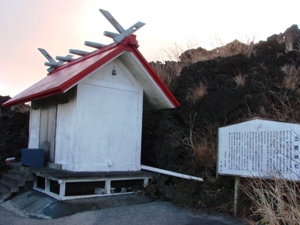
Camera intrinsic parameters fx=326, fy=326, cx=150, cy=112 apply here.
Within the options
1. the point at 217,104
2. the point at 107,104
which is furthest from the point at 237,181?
the point at 107,104

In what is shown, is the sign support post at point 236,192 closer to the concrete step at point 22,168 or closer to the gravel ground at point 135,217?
the gravel ground at point 135,217

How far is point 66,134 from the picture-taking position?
8.16 metres

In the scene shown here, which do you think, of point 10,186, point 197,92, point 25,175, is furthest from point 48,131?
point 197,92

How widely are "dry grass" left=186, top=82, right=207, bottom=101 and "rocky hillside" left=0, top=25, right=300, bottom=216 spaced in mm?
30

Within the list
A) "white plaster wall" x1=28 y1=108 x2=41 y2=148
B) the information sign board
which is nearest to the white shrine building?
"white plaster wall" x1=28 y1=108 x2=41 y2=148

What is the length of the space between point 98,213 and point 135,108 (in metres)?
3.19

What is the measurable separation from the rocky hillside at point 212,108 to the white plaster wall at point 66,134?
2.19 meters

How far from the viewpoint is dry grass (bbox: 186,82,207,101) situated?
9.73 m

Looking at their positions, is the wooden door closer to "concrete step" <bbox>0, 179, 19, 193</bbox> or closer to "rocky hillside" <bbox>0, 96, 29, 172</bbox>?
"concrete step" <bbox>0, 179, 19, 193</bbox>

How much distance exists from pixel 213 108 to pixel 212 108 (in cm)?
3

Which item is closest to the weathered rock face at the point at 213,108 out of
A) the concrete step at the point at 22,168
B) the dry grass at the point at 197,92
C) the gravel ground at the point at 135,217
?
the dry grass at the point at 197,92

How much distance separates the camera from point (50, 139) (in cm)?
892

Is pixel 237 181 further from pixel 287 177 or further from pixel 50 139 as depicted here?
pixel 50 139

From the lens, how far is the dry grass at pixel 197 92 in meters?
9.73
